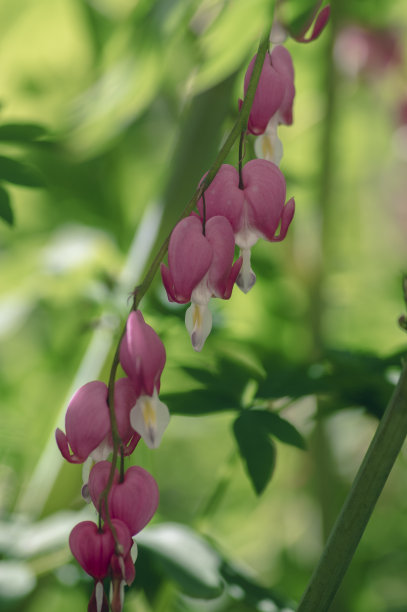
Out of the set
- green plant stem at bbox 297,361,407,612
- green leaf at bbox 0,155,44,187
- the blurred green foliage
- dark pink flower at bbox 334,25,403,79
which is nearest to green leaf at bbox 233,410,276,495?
the blurred green foliage

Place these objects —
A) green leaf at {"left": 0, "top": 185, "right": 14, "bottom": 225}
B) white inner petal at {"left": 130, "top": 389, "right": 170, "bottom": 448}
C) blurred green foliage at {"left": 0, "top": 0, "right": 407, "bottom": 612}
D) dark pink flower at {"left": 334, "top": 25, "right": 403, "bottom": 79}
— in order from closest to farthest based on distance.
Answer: white inner petal at {"left": 130, "top": 389, "right": 170, "bottom": 448} → green leaf at {"left": 0, "top": 185, "right": 14, "bottom": 225} → blurred green foliage at {"left": 0, "top": 0, "right": 407, "bottom": 612} → dark pink flower at {"left": 334, "top": 25, "right": 403, "bottom": 79}

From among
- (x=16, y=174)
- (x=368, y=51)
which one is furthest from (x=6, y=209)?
(x=368, y=51)

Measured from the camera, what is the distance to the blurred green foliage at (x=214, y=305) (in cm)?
61

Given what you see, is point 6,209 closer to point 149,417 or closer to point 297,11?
point 149,417

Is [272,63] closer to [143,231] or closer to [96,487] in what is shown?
[96,487]

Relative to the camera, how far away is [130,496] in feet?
1.19

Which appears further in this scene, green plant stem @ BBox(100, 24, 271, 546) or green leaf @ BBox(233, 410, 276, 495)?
green leaf @ BBox(233, 410, 276, 495)

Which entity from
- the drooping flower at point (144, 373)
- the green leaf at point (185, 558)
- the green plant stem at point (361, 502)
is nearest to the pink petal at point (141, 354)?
the drooping flower at point (144, 373)

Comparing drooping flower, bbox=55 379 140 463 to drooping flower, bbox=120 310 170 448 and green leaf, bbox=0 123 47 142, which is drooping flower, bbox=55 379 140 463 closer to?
drooping flower, bbox=120 310 170 448

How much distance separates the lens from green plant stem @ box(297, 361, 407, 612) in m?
0.38

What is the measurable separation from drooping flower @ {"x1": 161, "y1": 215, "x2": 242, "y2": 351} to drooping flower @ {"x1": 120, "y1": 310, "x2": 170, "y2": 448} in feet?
0.08

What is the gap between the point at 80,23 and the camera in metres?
1.60

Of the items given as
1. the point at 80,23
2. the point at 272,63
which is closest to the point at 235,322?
the point at 272,63

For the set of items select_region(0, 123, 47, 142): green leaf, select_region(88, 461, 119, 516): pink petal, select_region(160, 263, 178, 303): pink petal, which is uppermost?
select_region(160, 263, 178, 303): pink petal
